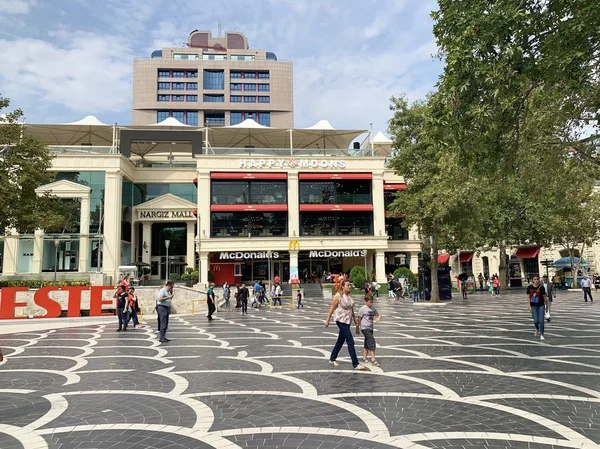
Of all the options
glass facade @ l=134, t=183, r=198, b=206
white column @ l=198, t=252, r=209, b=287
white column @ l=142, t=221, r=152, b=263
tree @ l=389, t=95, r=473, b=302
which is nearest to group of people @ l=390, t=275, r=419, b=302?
tree @ l=389, t=95, r=473, b=302

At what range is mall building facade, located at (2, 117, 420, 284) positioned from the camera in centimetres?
3712

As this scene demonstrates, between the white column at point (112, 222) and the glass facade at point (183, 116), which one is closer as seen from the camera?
the white column at point (112, 222)

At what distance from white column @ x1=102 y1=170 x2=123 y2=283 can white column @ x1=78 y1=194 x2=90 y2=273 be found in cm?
137

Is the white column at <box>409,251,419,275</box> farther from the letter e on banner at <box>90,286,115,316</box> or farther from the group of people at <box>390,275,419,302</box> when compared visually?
the letter e on banner at <box>90,286,115,316</box>

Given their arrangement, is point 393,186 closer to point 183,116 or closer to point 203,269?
point 203,269

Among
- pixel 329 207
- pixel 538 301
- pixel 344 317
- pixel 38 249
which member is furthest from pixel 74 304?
pixel 329 207

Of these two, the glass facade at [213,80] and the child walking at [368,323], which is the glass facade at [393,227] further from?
the glass facade at [213,80]

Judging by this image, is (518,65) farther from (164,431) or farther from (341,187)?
(341,187)

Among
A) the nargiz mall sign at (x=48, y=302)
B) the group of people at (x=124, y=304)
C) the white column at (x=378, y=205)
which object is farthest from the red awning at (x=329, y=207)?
the group of people at (x=124, y=304)

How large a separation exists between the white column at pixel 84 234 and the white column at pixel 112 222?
1.37m

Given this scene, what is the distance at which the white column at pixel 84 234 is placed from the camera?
120 feet

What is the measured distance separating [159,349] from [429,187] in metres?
19.1

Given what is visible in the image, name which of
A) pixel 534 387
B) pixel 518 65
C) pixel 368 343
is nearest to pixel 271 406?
pixel 368 343

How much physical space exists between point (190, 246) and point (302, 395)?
38112 mm
